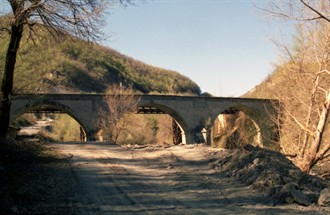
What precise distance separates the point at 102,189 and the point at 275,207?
309 centimetres

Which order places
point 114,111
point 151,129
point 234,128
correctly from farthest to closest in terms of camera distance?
point 234,128 → point 151,129 → point 114,111

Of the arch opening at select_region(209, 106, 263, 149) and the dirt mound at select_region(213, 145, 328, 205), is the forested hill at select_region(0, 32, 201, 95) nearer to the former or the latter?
the arch opening at select_region(209, 106, 263, 149)

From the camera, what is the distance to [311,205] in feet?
19.2

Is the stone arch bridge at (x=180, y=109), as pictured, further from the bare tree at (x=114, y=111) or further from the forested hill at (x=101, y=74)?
the forested hill at (x=101, y=74)

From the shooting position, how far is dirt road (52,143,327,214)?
18.9 feet

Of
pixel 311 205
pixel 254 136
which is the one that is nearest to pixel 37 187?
pixel 311 205

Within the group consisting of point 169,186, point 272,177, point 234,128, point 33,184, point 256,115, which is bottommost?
point 234,128

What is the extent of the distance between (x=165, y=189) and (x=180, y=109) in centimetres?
2648

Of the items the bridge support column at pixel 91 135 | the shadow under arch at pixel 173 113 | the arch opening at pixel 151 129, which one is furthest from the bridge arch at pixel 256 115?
the bridge support column at pixel 91 135

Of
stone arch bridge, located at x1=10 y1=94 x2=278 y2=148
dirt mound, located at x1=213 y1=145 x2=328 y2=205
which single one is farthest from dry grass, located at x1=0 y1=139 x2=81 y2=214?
stone arch bridge, located at x1=10 y1=94 x2=278 y2=148

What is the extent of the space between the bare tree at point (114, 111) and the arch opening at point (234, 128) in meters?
11.6

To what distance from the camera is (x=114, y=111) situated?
27.8 m

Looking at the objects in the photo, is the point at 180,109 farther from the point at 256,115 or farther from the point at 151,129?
the point at 256,115

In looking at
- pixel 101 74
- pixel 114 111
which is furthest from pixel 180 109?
pixel 101 74
